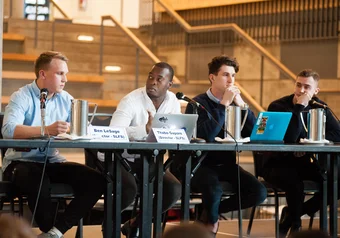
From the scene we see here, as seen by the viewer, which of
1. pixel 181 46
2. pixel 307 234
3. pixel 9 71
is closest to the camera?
pixel 307 234

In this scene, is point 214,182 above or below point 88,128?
below

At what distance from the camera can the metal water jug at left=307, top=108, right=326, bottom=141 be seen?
4078 millimetres

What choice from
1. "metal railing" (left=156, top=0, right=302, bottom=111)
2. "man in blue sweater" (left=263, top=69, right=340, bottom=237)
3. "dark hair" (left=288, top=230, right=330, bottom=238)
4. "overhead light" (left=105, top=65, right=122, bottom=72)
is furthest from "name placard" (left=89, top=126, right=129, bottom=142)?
"overhead light" (left=105, top=65, right=122, bottom=72)

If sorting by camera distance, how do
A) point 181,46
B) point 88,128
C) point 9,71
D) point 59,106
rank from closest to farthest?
point 88,128
point 59,106
point 9,71
point 181,46

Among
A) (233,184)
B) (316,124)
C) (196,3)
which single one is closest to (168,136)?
(233,184)

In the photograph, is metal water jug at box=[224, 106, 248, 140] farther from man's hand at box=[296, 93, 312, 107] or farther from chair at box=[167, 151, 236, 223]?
man's hand at box=[296, 93, 312, 107]

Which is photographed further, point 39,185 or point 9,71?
point 9,71

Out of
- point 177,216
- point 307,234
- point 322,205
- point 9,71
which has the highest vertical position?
point 9,71

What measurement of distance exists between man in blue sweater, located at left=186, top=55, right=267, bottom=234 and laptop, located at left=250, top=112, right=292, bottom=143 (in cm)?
23

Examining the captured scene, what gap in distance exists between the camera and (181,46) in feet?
31.2

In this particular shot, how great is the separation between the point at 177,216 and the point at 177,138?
120 inches

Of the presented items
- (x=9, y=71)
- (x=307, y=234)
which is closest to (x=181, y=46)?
(x=9, y=71)

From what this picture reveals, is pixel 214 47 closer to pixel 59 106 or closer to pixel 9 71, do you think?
pixel 9 71

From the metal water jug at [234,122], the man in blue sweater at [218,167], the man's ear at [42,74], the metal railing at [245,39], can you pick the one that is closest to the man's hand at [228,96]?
the man in blue sweater at [218,167]
